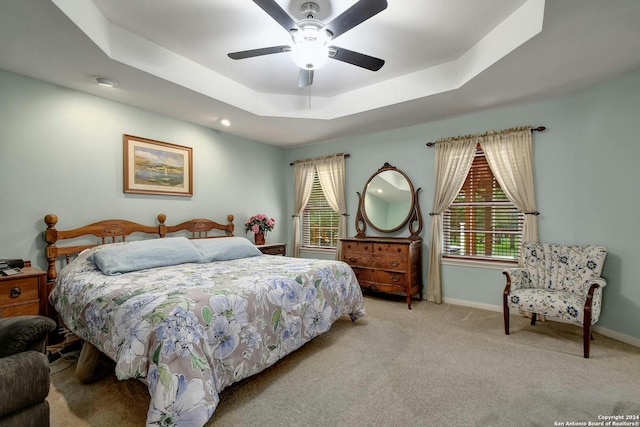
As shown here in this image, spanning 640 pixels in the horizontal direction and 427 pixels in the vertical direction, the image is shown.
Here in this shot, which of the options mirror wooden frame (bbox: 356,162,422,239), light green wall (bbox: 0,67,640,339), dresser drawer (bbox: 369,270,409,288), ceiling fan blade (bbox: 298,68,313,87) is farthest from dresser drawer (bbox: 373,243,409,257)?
ceiling fan blade (bbox: 298,68,313,87)

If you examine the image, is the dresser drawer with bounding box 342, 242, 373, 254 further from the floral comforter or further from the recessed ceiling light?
A: the recessed ceiling light

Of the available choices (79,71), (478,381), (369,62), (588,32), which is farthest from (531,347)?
(79,71)

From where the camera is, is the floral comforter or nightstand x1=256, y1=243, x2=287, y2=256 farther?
nightstand x1=256, y1=243, x2=287, y2=256

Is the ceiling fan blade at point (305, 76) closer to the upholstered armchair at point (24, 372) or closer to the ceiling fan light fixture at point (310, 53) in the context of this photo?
the ceiling fan light fixture at point (310, 53)

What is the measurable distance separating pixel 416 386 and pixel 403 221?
8.35 ft

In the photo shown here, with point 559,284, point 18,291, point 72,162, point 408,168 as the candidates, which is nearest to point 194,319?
point 18,291

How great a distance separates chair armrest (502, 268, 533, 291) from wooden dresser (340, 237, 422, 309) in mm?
1088

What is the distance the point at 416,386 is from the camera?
6.63 feet

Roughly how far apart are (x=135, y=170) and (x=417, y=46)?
133 inches

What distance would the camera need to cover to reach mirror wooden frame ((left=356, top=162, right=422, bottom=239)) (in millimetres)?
4164

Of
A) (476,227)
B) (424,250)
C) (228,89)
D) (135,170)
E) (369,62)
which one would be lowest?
(424,250)

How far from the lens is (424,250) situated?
4145 mm

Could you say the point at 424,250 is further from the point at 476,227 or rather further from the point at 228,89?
the point at 228,89

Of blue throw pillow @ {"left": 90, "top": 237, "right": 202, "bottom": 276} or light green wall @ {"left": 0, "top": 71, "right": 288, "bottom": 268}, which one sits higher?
light green wall @ {"left": 0, "top": 71, "right": 288, "bottom": 268}
